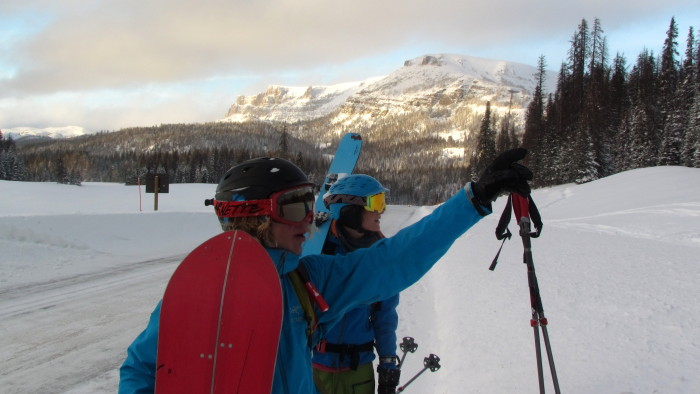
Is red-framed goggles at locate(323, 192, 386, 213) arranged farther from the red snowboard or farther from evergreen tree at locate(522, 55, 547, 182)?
evergreen tree at locate(522, 55, 547, 182)

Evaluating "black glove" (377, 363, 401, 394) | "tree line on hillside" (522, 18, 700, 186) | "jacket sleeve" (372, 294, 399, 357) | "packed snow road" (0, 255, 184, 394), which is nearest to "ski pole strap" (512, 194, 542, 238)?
"jacket sleeve" (372, 294, 399, 357)

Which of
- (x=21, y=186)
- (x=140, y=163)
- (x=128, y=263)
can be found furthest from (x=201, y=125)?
(x=128, y=263)

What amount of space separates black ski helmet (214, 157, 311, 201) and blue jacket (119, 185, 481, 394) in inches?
10.5

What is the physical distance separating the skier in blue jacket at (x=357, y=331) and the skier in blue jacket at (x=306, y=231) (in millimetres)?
1083

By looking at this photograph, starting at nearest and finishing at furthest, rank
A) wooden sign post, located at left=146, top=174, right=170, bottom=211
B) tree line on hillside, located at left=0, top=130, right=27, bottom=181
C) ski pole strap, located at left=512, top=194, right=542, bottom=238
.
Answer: ski pole strap, located at left=512, top=194, right=542, bottom=238 → wooden sign post, located at left=146, top=174, right=170, bottom=211 → tree line on hillside, located at left=0, top=130, right=27, bottom=181

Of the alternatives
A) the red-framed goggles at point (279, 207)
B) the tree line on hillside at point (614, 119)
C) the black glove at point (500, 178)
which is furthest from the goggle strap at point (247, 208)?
the tree line on hillside at point (614, 119)

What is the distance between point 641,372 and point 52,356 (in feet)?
19.3

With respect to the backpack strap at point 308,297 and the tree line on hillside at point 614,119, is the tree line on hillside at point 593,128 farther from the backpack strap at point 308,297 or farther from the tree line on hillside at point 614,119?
the backpack strap at point 308,297

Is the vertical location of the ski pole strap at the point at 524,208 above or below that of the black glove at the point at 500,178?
below

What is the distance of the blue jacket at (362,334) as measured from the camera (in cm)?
285

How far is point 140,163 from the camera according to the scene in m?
98.4

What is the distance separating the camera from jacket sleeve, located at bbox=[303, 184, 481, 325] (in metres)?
1.74

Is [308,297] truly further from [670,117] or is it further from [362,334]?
[670,117]

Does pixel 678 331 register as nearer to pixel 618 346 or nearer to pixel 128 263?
pixel 618 346
